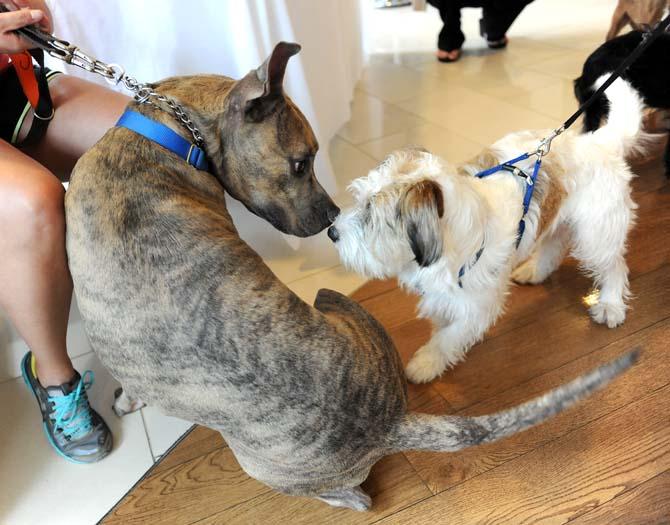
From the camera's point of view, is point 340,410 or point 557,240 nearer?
point 340,410

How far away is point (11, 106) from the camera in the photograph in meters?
1.51

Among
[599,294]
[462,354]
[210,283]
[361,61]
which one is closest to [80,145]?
[210,283]

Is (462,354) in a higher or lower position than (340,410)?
lower

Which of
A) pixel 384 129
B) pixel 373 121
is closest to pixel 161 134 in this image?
pixel 384 129

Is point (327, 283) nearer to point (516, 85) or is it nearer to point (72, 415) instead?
point (72, 415)

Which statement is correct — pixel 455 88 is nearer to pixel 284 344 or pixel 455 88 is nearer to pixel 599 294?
pixel 599 294

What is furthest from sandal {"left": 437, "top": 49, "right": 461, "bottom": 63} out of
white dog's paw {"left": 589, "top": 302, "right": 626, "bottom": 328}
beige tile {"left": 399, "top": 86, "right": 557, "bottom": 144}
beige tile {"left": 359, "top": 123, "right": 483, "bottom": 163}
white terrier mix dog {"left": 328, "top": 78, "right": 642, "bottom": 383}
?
white dog's paw {"left": 589, "top": 302, "right": 626, "bottom": 328}

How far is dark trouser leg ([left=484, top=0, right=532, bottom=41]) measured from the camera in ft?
15.4

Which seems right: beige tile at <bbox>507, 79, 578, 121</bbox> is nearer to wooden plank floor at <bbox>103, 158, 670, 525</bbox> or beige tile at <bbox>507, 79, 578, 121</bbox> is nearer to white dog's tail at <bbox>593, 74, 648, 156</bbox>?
white dog's tail at <bbox>593, 74, 648, 156</bbox>

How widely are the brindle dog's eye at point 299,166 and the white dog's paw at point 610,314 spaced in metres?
1.18

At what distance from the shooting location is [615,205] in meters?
1.65

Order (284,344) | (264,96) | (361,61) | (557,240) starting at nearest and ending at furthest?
(284,344), (264,96), (557,240), (361,61)

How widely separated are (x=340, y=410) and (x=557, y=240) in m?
1.25

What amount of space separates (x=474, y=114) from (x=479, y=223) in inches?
94.2
